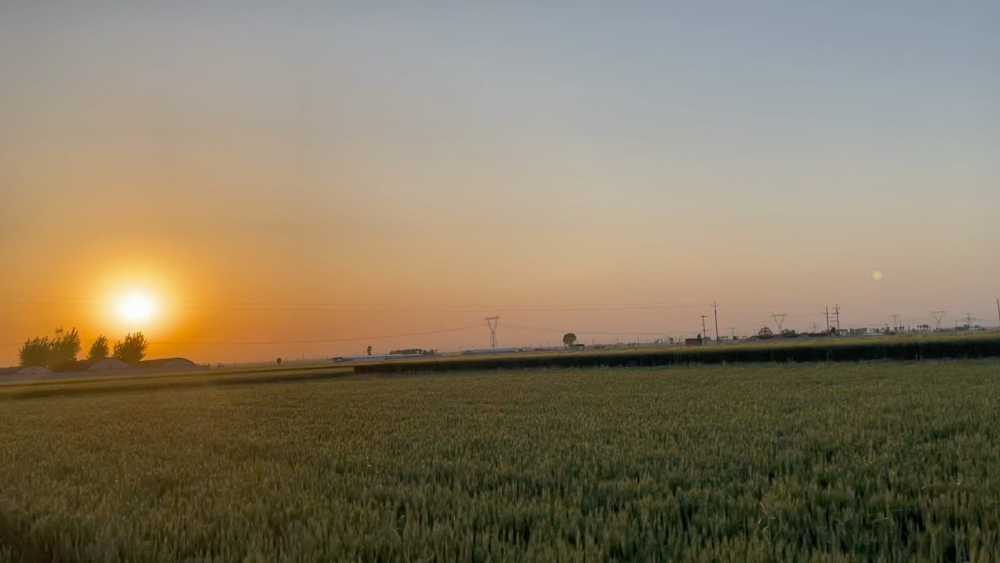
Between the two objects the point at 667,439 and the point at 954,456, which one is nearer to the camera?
the point at 954,456

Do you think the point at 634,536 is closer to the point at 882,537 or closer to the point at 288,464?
the point at 882,537

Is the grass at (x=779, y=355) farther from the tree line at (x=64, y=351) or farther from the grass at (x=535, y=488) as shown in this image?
the tree line at (x=64, y=351)

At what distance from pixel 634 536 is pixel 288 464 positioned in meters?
7.54

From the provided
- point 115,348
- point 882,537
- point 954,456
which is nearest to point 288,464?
point 882,537

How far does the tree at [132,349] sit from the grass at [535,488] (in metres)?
A: 160

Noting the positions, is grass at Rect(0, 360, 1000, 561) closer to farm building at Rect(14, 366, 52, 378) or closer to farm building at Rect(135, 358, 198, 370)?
farm building at Rect(14, 366, 52, 378)

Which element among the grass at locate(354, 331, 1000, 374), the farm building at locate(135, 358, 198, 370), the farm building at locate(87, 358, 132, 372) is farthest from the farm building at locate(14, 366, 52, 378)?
the grass at locate(354, 331, 1000, 374)

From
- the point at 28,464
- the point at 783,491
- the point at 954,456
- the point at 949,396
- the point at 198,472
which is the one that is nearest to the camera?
the point at 783,491

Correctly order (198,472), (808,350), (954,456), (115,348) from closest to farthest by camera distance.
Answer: (954,456), (198,472), (808,350), (115,348)

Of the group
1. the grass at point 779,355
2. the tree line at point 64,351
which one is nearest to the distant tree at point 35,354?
the tree line at point 64,351

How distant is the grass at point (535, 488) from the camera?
607 cm

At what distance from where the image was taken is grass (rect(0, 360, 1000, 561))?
607 centimetres

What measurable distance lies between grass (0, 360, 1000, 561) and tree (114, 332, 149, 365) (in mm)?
159661

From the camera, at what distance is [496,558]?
557 cm
